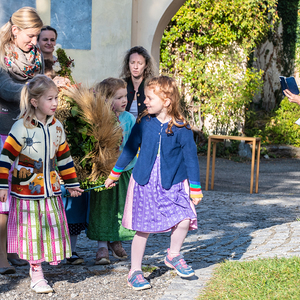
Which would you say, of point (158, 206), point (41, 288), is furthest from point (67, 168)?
point (41, 288)

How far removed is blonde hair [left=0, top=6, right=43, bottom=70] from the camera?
296 centimetres

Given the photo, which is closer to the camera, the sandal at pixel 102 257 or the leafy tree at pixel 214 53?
the sandal at pixel 102 257

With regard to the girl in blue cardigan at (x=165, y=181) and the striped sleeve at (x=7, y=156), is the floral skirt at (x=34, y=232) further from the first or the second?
the girl in blue cardigan at (x=165, y=181)

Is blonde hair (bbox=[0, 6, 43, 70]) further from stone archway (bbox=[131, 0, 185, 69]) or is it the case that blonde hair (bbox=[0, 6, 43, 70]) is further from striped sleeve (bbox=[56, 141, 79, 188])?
stone archway (bbox=[131, 0, 185, 69])

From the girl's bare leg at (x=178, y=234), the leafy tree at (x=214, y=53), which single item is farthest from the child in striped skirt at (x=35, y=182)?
the leafy tree at (x=214, y=53)

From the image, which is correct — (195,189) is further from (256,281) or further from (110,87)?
(110,87)

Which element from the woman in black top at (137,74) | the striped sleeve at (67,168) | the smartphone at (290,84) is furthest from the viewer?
the smartphone at (290,84)

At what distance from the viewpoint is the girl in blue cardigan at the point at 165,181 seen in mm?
2879

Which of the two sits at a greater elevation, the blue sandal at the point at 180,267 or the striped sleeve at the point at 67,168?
the striped sleeve at the point at 67,168

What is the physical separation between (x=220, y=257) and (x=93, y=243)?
1.36m

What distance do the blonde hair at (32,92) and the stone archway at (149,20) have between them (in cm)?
403

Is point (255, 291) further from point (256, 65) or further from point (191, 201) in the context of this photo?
point (256, 65)

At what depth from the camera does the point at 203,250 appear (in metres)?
3.92

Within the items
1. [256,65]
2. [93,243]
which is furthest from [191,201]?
[256,65]
